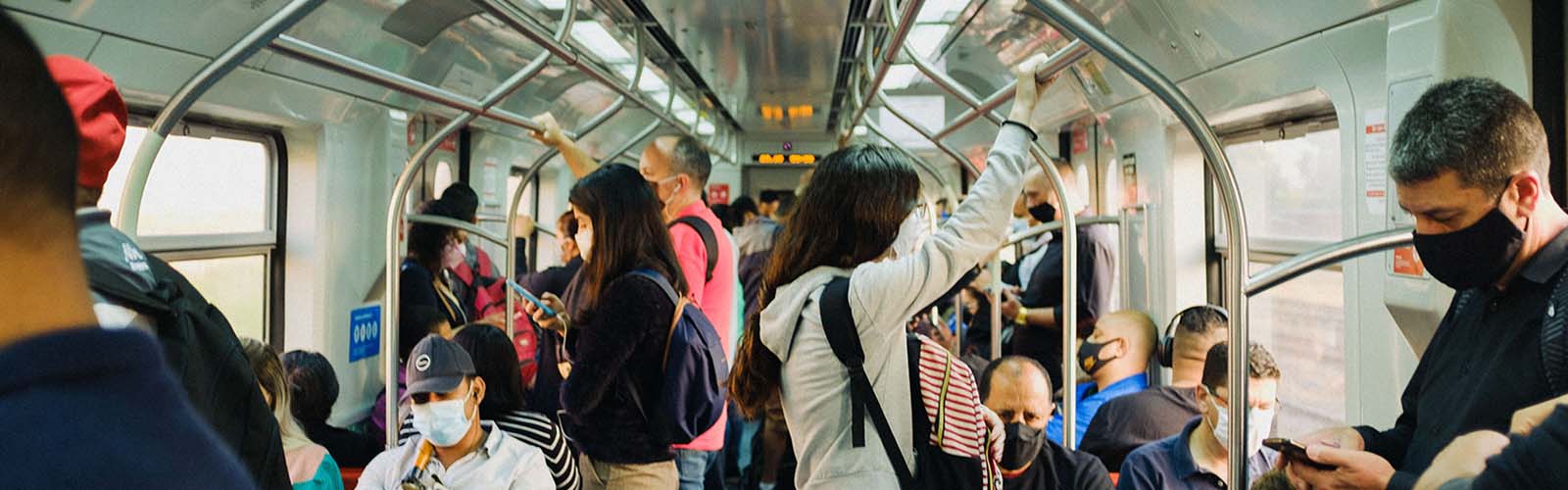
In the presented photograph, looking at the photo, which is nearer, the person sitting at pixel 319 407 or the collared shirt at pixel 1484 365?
the collared shirt at pixel 1484 365

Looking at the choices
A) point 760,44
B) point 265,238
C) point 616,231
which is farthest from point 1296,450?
point 760,44

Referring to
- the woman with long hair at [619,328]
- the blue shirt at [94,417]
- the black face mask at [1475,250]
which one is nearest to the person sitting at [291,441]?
the woman with long hair at [619,328]

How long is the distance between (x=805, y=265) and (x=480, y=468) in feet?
3.38

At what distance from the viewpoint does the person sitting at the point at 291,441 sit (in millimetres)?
2465

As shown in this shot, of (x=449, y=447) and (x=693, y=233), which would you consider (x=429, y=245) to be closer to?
(x=693, y=233)

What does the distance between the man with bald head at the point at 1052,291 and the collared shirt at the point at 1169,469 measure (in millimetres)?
2181

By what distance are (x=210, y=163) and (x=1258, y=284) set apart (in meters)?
3.80

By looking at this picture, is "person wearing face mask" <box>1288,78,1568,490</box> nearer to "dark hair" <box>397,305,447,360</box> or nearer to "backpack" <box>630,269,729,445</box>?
"backpack" <box>630,269,729,445</box>

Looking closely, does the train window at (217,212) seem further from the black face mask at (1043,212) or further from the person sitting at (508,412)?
the black face mask at (1043,212)

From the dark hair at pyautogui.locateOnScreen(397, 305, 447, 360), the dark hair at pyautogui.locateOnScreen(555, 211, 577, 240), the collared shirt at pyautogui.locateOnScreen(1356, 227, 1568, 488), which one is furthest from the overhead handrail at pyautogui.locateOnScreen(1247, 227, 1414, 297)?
the dark hair at pyautogui.locateOnScreen(555, 211, 577, 240)

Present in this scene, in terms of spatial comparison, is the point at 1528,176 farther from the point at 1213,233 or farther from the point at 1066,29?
the point at 1213,233

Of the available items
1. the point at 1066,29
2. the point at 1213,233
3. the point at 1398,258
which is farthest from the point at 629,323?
the point at 1213,233

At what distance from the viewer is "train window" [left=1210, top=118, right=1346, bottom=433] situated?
13.0ft

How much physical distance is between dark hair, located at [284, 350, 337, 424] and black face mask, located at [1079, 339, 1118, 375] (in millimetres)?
2671
